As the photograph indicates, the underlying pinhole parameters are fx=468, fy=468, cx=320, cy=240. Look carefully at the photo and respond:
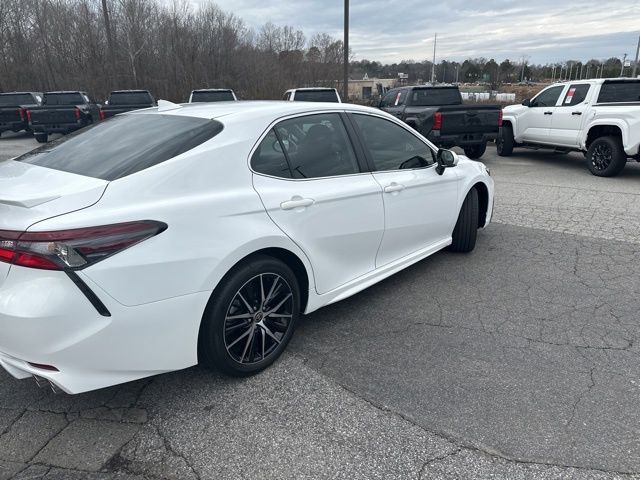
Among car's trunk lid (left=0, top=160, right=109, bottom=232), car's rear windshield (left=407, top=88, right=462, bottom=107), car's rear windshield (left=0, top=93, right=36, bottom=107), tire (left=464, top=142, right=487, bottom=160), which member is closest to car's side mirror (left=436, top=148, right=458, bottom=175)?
car's trunk lid (left=0, top=160, right=109, bottom=232)

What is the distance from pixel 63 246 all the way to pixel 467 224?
405 centimetres

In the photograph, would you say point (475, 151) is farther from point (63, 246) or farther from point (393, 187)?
point (63, 246)

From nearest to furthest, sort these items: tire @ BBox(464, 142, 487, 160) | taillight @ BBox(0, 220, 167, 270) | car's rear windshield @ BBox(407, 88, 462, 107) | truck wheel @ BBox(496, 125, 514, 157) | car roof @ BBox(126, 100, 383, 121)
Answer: taillight @ BBox(0, 220, 167, 270) → car roof @ BBox(126, 100, 383, 121) → tire @ BBox(464, 142, 487, 160) → car's rear windshield @ BBox(407, 88, 462, 107) → truck wheel @ BBox(496, 125, 514, 157)

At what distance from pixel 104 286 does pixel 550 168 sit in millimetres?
11104

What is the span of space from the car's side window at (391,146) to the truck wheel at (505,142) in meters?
8.94

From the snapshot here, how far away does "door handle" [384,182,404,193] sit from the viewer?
3771 mm

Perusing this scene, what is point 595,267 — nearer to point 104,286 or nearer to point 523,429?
point 523,429

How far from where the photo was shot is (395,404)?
275cm

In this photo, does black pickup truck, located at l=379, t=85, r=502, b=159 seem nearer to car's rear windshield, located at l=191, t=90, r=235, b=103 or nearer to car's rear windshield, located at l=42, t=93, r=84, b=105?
car's rear windshield, located at l=191, t=90, r=235, b=103

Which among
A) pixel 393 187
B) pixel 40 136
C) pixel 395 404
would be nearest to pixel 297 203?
pixel 393 187

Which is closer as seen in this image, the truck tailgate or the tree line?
the truck tailgate

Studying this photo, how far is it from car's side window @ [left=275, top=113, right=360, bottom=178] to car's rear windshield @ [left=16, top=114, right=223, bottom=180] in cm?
53

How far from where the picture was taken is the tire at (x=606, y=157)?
938 centimetres

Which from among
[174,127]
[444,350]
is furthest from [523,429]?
[174,127]
